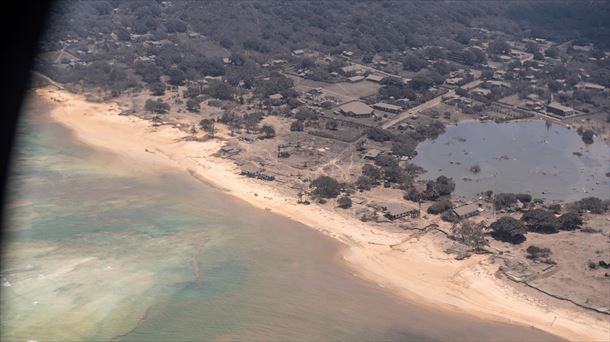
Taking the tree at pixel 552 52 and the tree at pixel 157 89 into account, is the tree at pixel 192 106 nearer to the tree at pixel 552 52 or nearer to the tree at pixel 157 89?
the tree at pixel 157 89

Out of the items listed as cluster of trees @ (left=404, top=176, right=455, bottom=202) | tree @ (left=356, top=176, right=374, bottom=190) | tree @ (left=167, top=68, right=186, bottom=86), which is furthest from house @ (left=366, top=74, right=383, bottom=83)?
tree @ (left=356, top=176, right=374, bottom=190)

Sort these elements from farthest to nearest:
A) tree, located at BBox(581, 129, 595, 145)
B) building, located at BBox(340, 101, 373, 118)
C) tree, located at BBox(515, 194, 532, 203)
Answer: building, located at BBox(340, 101, 373, 118), tree, located at BBox(581, 129, 595, 145), tree, located at BBox(515, 194, 532, 203)

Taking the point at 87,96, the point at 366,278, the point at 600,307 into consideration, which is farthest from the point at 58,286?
the point at 87,96

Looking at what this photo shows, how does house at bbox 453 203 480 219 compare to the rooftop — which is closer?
house at bbox 453 203 480 219

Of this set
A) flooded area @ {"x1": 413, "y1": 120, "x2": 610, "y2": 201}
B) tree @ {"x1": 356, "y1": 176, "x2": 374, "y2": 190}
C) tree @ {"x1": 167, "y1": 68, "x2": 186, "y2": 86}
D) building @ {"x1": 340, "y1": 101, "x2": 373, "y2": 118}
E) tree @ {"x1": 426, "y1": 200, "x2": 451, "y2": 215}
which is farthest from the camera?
tree @ {"x1": 167, "y1": 68, "x2": 186, "y2": 86}

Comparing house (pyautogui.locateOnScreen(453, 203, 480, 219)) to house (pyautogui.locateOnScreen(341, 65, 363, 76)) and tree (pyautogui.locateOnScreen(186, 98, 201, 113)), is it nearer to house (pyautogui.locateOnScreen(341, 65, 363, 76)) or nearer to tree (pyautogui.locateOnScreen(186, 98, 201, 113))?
tree (pyautogui.locateOnScreen(186, 98, 201, 113))

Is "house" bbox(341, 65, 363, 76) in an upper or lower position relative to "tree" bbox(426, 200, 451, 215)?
upper

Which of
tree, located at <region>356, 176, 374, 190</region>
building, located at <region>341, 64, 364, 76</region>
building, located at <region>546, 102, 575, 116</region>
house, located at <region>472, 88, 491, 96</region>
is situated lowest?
tree, located at <region>356, 176, 374, 190</region>

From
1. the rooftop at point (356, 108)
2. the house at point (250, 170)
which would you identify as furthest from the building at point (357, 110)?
the house at point (250, 170)

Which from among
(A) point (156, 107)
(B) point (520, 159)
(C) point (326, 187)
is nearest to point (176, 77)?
(A) point (156, 107)

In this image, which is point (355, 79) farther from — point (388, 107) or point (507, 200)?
point (507, 200)
